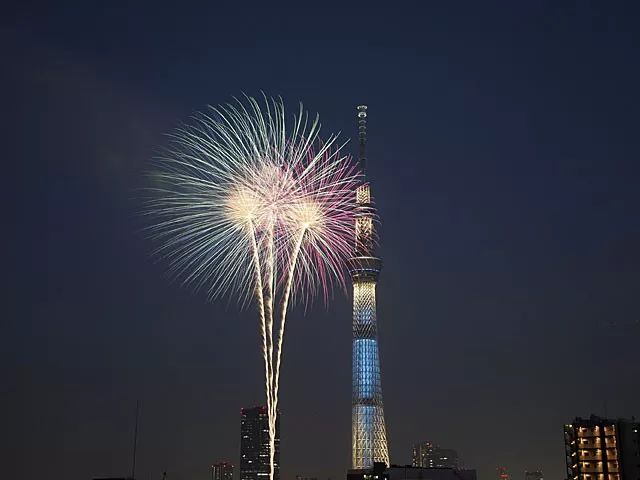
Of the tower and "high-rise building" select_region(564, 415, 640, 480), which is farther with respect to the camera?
the tower

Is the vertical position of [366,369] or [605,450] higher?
[366,369]

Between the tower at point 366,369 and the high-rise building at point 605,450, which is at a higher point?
the tower at point 366,369

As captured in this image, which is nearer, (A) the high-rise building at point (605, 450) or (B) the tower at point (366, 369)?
(A) the high-rise building at point (605, 450)

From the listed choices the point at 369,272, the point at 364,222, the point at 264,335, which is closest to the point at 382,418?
the point at 369,272

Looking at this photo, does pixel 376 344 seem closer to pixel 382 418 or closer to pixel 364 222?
pixel 382 418

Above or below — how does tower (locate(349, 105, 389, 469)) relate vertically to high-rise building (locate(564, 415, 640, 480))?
above
